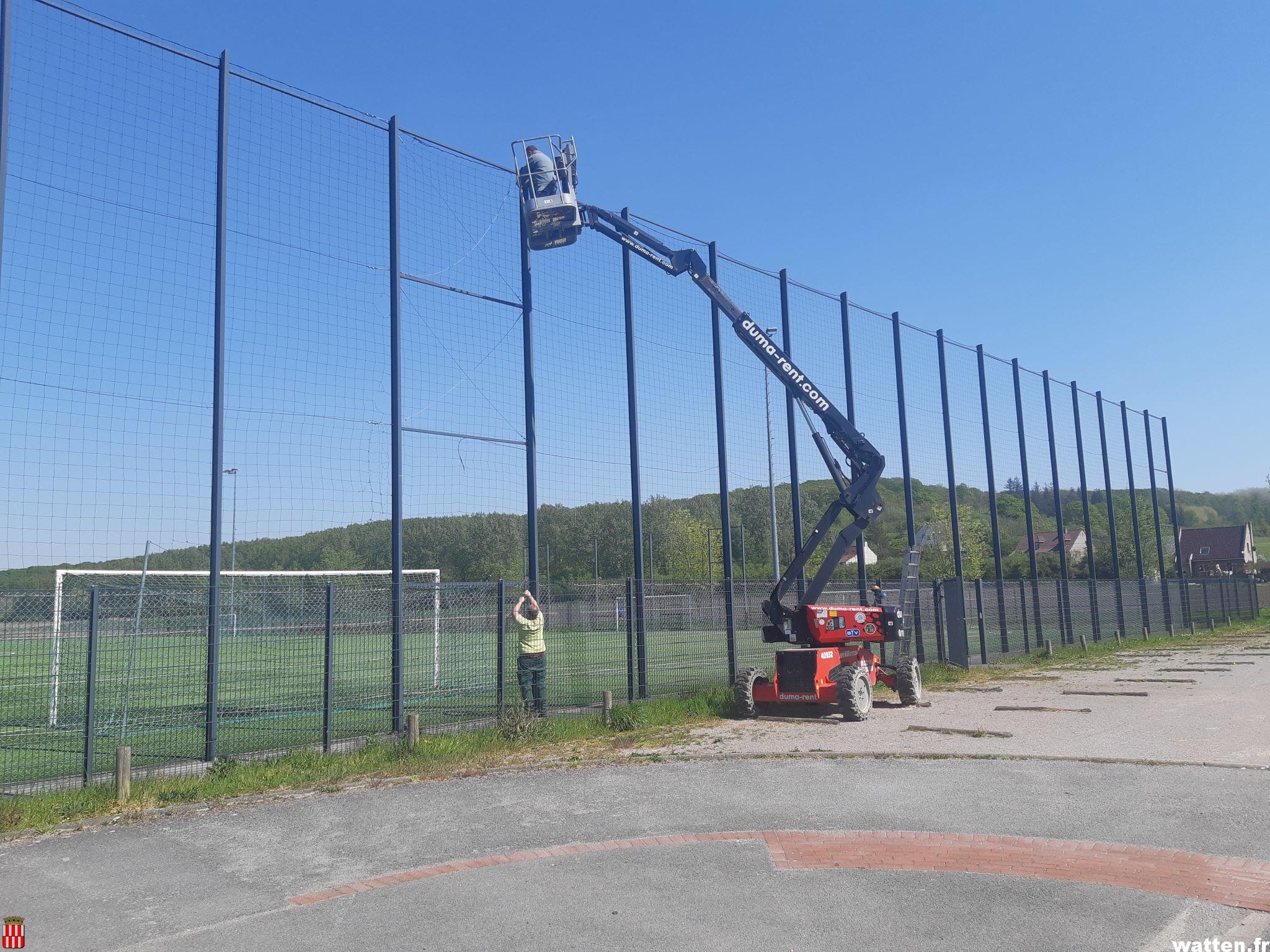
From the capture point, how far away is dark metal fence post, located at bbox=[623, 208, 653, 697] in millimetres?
14234

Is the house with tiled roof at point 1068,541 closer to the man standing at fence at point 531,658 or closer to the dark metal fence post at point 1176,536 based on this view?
the dark metal fence post at point 1176,536

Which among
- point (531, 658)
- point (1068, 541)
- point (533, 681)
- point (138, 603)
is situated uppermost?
point (1068, 541)

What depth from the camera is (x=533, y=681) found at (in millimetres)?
12539

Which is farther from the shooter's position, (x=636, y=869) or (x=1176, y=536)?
(x=1176, y=536)

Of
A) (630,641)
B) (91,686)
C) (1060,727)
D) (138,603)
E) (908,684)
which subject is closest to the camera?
(91,686)

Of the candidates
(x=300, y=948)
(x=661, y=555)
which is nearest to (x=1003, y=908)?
(x=300, y=948)

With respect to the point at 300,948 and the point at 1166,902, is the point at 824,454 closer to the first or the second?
the point at 1166,902

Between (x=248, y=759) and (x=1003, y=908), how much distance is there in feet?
24.3

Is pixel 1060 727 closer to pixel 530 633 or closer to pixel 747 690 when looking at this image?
pixel 747 690

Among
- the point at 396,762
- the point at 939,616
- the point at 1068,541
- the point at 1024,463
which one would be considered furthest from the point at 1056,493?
the point at 1068,541

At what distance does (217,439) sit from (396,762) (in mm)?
3828

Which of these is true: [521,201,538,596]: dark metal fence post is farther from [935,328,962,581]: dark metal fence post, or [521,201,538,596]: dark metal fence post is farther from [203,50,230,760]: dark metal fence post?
[935,328,962,581]: dark metal fence post

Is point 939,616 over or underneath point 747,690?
over

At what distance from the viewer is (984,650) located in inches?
870
